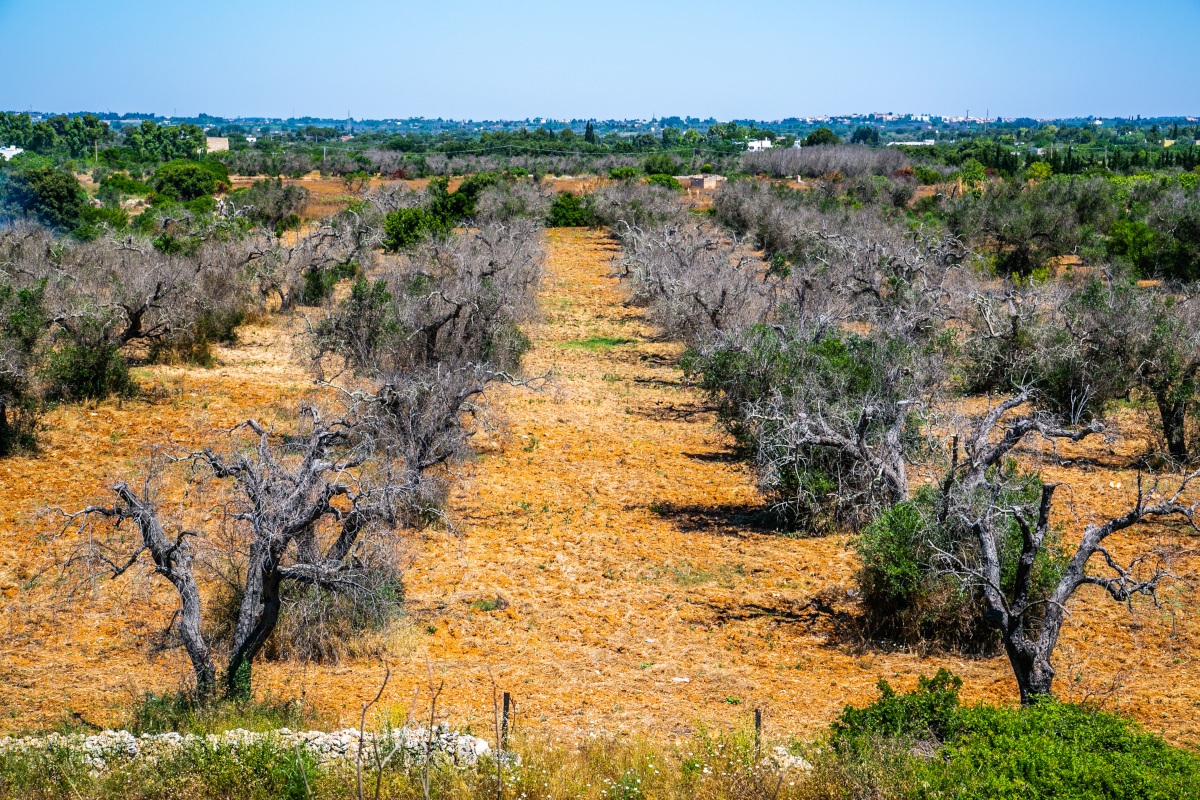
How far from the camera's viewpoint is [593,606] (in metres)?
11.0

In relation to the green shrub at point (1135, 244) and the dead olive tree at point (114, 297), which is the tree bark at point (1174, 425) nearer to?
the green shrub at point (1135, 244)

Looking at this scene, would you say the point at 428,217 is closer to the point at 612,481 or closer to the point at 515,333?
the point at 515,333

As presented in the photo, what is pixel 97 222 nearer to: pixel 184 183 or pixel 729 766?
pixel 184 183

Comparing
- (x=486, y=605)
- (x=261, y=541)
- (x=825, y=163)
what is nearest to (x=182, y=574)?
(x=261, y=541)

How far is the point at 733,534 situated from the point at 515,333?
28.3 ft

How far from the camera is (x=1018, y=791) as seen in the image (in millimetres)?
5801

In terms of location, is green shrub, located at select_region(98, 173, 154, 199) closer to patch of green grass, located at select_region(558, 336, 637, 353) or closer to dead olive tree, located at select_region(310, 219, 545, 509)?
dead olive tree, located at select_region(310, 219, 545, 509)

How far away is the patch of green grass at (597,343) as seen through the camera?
25.0 meters

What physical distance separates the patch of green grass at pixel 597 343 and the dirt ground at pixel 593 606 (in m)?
6.59

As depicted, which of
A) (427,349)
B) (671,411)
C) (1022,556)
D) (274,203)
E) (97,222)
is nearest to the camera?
(1022,556)

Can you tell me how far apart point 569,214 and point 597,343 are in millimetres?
28089

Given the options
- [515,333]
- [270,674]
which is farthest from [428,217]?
[270,674]

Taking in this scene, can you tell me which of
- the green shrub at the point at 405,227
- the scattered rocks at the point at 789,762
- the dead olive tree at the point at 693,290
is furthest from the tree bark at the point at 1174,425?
the green shrub at the point at 405,227

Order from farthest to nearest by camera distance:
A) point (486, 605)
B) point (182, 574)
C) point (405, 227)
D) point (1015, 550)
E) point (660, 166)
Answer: point (660, 166) → point (405, 227) → point (486, 605) → point (1015, 550) → point (182, 574)
